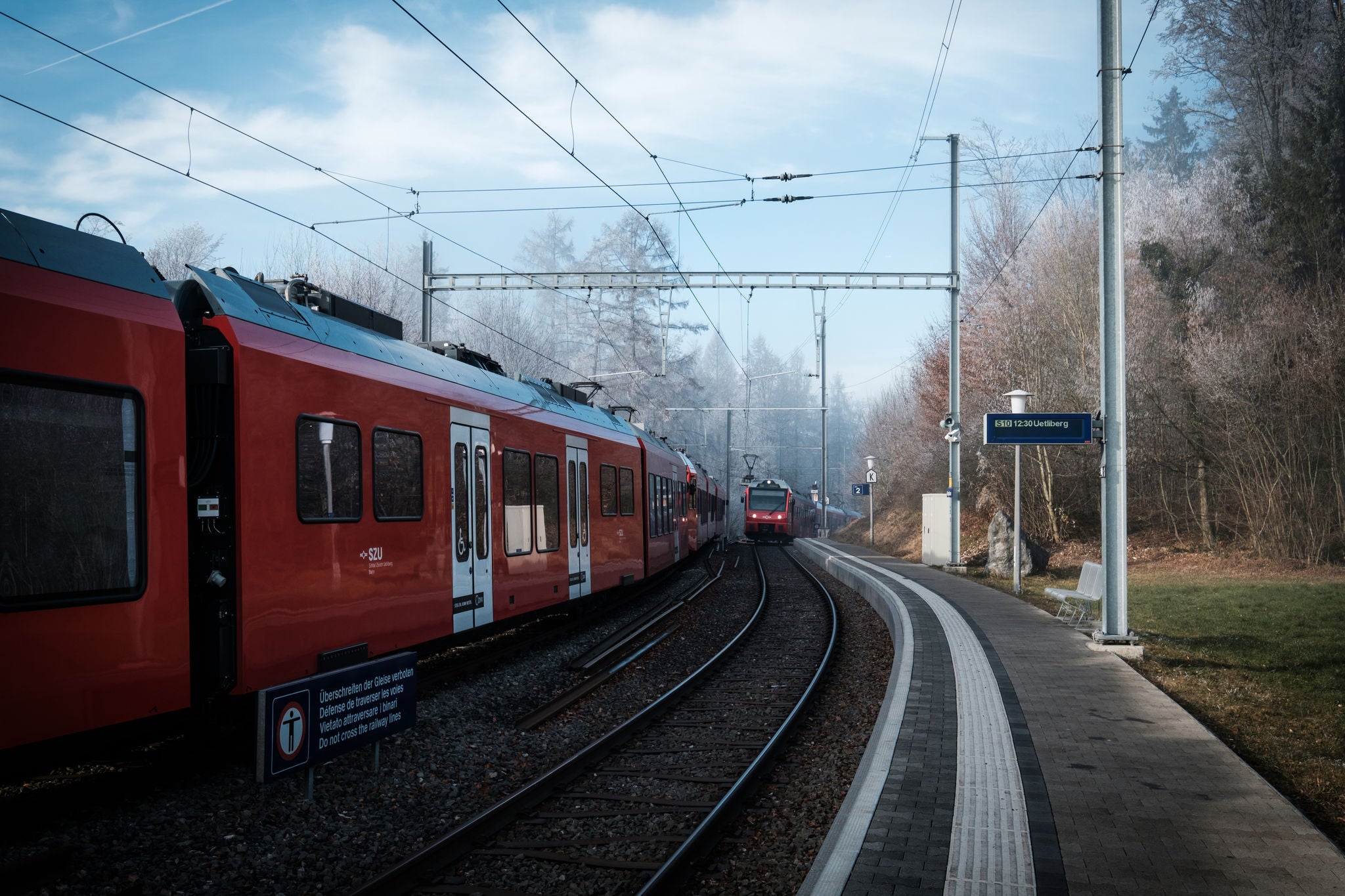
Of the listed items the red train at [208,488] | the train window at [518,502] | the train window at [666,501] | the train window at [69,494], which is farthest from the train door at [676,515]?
the train window at [69,494]

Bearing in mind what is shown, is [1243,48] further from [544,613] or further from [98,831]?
[98,831]

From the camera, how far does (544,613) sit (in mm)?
12656

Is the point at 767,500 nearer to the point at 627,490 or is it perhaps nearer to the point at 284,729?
the point at 627,490

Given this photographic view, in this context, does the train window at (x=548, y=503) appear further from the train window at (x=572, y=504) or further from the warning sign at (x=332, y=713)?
the warning sign at (x=332, y=713)

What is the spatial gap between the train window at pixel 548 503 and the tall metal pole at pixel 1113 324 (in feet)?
21.6

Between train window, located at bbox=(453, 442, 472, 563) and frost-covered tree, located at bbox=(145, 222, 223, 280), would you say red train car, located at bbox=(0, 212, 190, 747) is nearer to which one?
train window, located at bbox=(453, 442, 472, 563)

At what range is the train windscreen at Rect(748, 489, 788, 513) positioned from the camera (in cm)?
4466

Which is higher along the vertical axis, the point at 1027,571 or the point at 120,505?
the point at 120,505

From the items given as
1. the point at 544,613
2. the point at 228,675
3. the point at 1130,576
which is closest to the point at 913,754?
the point at 228,675

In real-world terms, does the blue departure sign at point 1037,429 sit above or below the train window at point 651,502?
above

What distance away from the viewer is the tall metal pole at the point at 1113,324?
35.7 ft

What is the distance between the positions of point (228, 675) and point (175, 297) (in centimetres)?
252

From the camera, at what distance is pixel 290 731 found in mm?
5688

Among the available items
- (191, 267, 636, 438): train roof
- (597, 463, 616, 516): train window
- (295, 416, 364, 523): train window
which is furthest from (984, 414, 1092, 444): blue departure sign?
(295, 416, 364, 523): train window
